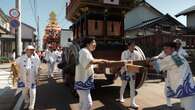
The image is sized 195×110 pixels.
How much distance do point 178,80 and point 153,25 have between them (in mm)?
23525

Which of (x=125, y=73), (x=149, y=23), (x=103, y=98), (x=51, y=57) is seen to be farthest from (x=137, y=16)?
(x=125, y=73)

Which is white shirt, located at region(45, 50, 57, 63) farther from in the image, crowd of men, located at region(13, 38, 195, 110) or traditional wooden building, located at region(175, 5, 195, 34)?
traditional wooden building, located at region(175, 5, 195, 34)

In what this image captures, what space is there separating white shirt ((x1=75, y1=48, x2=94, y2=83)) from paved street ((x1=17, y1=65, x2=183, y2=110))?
2268mm

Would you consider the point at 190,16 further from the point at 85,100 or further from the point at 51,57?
the point at 85,100

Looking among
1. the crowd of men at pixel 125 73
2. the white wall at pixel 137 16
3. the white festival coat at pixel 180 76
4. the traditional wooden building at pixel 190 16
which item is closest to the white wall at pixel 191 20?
the traditional wooden building at pixel 190 16

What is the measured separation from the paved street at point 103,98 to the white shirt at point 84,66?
7.44 feet

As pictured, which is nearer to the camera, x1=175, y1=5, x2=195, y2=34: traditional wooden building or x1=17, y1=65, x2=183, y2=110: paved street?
x1=17, y1=65, x2=183, y2=110: paved street

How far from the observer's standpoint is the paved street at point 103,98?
335 inches

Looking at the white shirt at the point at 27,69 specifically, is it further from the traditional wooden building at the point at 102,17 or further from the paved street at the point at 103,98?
the traditional wooden building at the point at 102,17

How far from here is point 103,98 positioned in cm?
973

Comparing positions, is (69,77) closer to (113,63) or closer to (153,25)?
(113,63)

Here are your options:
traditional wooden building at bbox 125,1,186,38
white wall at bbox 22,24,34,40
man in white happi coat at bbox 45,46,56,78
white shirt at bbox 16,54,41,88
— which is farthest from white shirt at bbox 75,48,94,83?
white wall at bbox 22,24,34,40

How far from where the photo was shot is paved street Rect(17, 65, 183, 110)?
8516mm

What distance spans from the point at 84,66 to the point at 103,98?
3807mm
